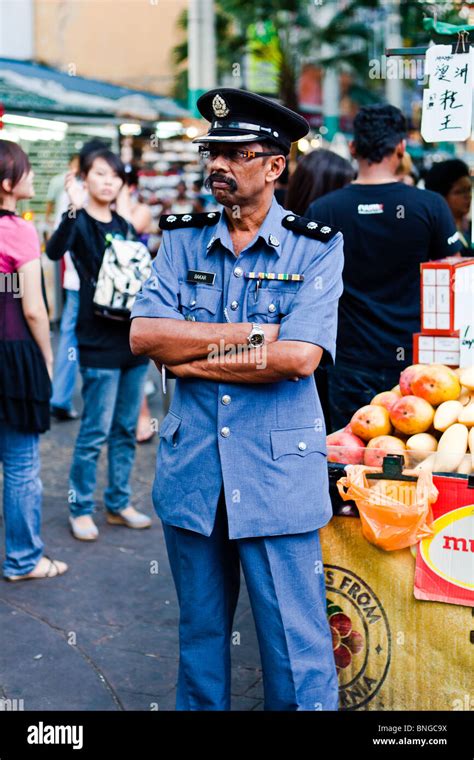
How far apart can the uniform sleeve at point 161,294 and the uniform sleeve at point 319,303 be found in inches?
14.5

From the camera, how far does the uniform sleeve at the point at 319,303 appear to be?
2826 millimetres

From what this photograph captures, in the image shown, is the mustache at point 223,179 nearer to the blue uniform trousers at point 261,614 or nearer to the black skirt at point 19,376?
the blue uniform trousers at point 261,614

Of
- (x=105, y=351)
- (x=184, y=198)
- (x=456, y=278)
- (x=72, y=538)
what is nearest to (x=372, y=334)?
(x=456, y=278)

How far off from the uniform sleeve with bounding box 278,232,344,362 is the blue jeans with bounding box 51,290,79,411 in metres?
4.05

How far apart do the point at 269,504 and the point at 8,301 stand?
85.7 inches

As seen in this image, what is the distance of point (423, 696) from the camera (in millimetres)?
3168

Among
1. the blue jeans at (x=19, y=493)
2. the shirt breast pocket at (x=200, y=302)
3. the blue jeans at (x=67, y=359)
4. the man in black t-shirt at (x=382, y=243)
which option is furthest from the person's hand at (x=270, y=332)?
the blue jeans at (x=67, y=359)

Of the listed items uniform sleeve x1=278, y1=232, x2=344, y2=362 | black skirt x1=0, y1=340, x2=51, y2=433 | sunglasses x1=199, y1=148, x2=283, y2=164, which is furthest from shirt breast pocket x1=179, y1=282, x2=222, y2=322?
black skirt x1=0, y1=340, x2=51, y2=433

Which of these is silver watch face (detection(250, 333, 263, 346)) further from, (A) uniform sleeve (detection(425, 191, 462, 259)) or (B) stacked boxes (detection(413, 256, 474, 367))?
(A) uniform sleeve (detection(425, 191, 462, 259))

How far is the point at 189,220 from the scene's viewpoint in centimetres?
310

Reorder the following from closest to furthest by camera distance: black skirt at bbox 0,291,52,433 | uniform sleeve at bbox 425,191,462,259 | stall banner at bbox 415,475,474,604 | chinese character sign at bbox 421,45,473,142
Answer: stall banner at bbox 415,475,474,604, chinese character sign at bbox 421,45,473,142, uniform sleeve at bbox 425,191,462,259, black skirt at bbox 0,291,52,433

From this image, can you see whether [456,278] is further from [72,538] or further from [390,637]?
[72,538]

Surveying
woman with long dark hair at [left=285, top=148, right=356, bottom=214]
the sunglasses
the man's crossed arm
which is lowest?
the man's crossed arm

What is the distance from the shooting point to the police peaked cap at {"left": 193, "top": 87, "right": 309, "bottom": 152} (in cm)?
285
